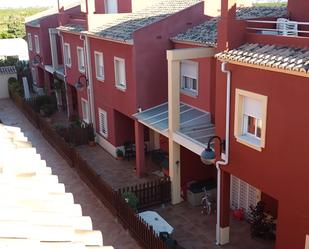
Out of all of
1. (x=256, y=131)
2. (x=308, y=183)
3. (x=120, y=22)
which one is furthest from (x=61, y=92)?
(x=308, y=183)

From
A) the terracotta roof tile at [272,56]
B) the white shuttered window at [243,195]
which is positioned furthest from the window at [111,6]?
the terracotta roof tile at [272,56]

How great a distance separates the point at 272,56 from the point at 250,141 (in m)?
2.73

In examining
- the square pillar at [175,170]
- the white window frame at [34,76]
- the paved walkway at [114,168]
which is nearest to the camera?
the square pillar at [175,170]

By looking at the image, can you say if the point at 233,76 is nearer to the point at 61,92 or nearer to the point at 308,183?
the point at 308,183

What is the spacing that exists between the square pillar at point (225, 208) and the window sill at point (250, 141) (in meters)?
1.77

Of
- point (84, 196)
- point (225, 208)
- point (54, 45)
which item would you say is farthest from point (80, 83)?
point (225, 208)

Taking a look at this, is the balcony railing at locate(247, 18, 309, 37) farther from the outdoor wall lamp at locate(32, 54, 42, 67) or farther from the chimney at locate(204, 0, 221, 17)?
the outdoor wall lamp at locate(32, 54, 42, 67)

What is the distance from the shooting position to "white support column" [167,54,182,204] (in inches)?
617

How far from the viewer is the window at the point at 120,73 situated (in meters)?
20.5

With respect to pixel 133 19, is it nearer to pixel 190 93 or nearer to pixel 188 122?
pixel 190 93

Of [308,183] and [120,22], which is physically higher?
[120,22]

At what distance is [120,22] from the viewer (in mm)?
22281

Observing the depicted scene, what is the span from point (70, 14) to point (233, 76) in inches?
789

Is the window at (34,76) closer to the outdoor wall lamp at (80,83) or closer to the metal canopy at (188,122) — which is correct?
the outdoor wall lamp at (80,83)
